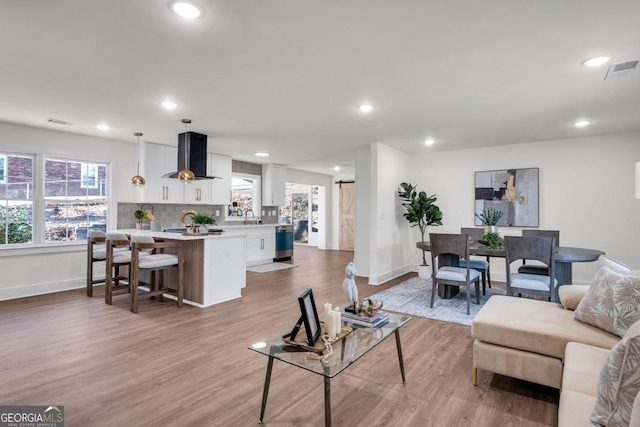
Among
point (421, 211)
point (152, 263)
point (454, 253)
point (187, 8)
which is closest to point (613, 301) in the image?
point (454, 253)

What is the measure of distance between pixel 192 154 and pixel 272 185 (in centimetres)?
319

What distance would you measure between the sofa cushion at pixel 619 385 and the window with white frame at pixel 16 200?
6.30m

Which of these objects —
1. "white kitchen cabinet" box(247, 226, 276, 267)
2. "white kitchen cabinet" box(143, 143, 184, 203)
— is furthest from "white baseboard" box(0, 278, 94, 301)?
"white kitchen cabinet" box(247, 226, 276, 267)

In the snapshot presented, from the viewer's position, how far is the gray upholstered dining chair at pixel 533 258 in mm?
3365

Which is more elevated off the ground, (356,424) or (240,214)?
(240,214)

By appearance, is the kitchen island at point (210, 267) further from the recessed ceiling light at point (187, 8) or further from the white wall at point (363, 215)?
the recessed ceiling light at point (187, 8)

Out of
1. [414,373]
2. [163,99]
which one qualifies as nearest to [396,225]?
[414,373]

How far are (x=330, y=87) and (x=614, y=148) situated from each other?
4757 millimetres

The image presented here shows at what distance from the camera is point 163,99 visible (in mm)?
3479

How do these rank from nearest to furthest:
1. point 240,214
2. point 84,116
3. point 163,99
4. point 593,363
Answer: point 593,363, point 163,99, point 84,116, point 240,214

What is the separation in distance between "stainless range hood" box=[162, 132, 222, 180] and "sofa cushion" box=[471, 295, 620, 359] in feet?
13.4

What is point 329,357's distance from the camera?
169 cm

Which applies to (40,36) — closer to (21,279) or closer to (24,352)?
(24,352)

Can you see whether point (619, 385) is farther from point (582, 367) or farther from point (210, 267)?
point (210, 267)
